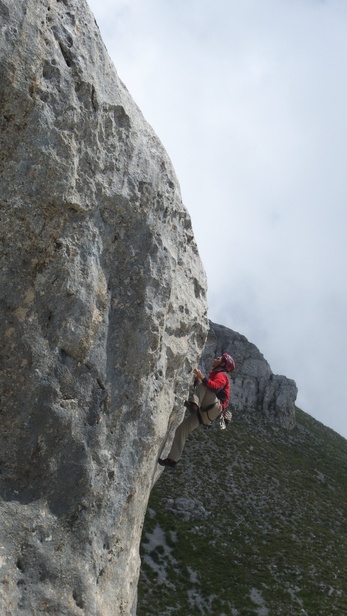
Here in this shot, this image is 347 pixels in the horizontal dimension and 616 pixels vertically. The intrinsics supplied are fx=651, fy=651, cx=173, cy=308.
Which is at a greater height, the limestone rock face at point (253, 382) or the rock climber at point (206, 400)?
the limestone rock face at point (253, 382)

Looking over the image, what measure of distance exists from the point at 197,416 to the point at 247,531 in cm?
3674

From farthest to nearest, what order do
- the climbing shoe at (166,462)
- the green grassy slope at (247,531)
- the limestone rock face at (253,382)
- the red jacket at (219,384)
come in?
the limestone rock face at (253,382)
the green grassy slope at (247,531)
the red jacket at (219,384)
the climbing shoe at (166,462)

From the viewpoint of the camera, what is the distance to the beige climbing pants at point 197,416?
586 inches

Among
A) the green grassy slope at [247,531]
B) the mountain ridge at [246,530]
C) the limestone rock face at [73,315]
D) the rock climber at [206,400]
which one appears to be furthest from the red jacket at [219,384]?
the mountain ridge at [246,530]

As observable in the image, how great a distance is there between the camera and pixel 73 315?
34.1ft

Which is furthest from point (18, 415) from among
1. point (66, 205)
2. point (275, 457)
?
point (275, 457)

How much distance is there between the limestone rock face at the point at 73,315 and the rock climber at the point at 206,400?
9.22 feet

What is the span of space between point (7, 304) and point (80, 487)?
10.3 feet

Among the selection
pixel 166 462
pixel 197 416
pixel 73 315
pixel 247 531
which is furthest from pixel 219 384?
pixel 247 531

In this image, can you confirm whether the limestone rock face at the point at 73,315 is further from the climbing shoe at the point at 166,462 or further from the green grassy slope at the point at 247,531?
the green grassy slope at the point at 247,531

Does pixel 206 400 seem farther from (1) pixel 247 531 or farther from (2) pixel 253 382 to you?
(2) pixel 253 382

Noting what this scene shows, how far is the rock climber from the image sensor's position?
1482 cm

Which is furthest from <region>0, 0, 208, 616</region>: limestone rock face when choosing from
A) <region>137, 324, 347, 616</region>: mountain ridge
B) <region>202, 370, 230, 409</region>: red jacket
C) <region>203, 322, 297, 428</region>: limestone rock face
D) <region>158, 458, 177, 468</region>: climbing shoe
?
<region>203, 322, 297, 428</region>: limestone rock face

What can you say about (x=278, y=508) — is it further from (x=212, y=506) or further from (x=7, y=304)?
(x=7, y=304)
